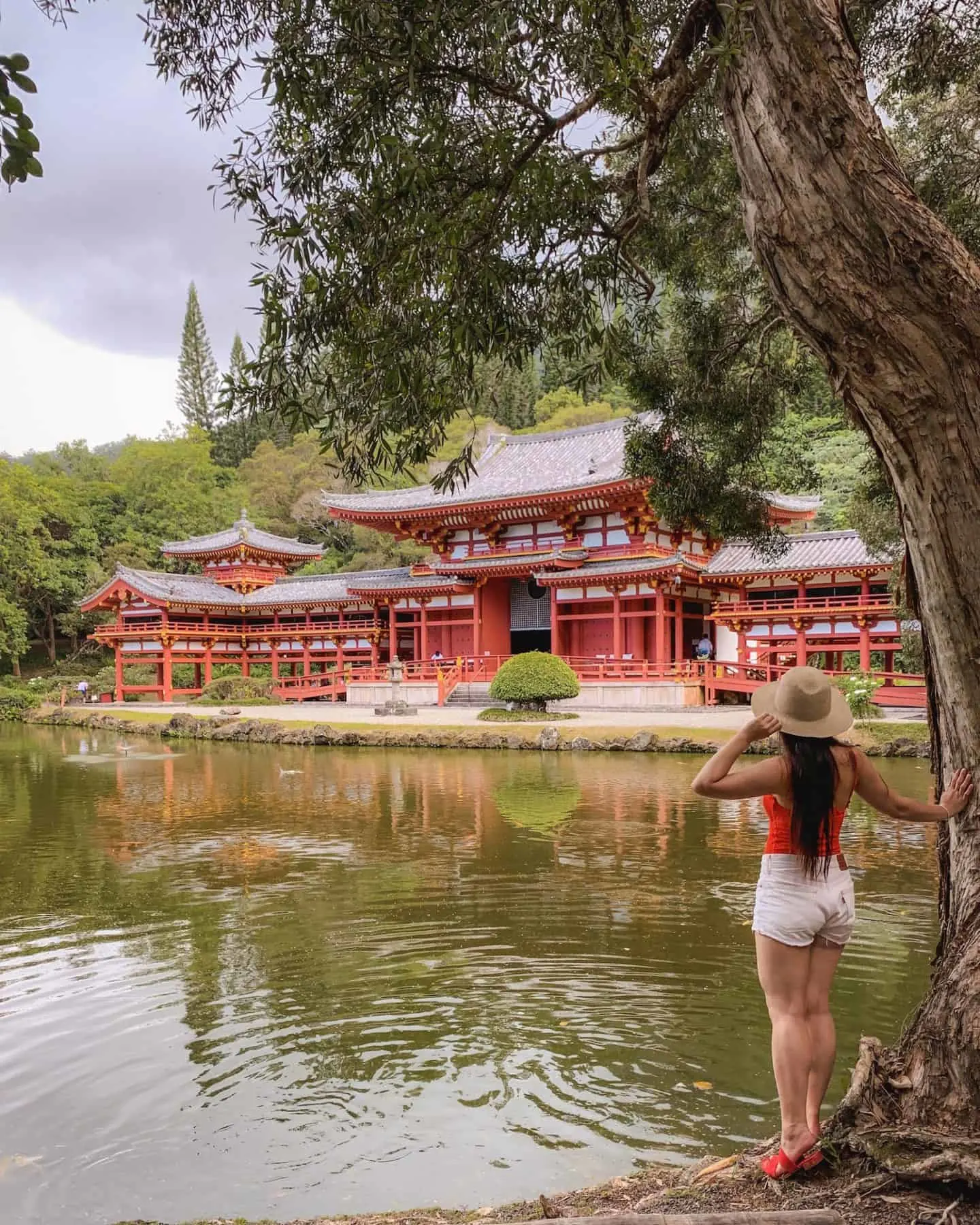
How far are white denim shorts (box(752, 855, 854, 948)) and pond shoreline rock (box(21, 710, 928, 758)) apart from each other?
1371cm

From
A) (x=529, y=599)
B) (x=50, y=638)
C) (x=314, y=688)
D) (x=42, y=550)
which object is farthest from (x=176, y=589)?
(x=50, y=638)

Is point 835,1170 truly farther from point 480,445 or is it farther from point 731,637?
point 480,445

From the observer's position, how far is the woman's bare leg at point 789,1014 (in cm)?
290

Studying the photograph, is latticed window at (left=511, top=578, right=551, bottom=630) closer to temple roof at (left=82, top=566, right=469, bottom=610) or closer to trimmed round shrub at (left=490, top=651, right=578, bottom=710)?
temple roof at (left=82, top=566, right=469, bottom=610)

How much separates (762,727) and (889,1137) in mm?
1239

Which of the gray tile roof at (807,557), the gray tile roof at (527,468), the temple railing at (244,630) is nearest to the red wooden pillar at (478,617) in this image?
the gray tile roof at (527,468)

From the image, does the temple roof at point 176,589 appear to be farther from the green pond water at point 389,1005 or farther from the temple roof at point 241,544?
the green pond water at point 389,1005

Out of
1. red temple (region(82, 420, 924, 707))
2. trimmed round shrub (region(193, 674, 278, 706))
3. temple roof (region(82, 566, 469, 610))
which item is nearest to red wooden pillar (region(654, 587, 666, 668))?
red temple (region(82, 420, 924, 707))

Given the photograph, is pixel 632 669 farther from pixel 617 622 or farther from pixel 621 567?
pixel 621 567

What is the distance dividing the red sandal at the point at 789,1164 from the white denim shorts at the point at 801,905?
1.94 feet

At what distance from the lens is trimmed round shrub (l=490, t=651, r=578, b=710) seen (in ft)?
74.2

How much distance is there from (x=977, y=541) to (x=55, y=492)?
138 ft

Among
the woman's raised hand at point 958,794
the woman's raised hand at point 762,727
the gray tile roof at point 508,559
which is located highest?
the gray tile roof at point 508,559

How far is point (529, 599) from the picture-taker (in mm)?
29984
